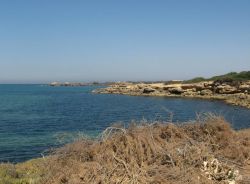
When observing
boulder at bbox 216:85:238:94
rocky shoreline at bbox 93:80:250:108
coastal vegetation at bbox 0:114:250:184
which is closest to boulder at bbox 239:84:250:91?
rocky shoreline at bbox 93:80:250:108

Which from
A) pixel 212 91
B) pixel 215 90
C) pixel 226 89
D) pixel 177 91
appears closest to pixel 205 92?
pixel 212 91

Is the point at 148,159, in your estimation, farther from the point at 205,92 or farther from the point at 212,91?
the point at 212,91

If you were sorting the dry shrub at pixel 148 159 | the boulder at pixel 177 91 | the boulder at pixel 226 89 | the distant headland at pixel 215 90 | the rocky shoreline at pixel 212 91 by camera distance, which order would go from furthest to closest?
the boulder at pixel 177 91 < the boulder at pixel 226 89 < the distant headland at pixel 215 90 < the rocky shoreline at pixel 212 91 < the dry shrub at pixel 148 159

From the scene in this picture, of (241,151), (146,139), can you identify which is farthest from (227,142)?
(146,139)

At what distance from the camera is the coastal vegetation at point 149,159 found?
29.7 feet

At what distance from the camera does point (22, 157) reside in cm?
2481

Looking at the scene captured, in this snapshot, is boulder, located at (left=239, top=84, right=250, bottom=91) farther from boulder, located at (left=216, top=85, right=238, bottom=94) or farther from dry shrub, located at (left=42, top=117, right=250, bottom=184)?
dry shrub, located at (left=42, top=117, right=250, bottom=184)

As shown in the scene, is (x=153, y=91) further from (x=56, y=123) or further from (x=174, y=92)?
(x=56, y=123)

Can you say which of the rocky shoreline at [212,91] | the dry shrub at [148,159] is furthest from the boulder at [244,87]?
the dry shrub at [148,159]

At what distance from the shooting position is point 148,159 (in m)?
9.89

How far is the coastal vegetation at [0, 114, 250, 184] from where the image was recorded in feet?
29.7

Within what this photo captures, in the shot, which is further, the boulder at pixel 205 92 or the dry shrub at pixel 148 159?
the boulder at pixel 205 92

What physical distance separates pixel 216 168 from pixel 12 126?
3471 cm

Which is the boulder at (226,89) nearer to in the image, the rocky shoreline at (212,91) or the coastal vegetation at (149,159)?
the rocky shoreline at (212,91)
